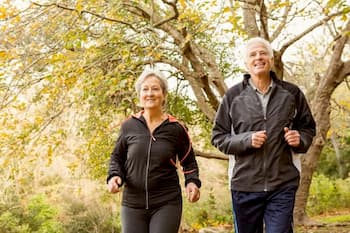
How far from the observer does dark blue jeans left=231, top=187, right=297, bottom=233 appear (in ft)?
11.2

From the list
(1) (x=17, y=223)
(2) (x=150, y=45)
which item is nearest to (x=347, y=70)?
(2) (x=150, y=45)

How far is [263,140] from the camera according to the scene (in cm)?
335

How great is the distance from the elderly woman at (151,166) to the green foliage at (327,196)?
45.6ft

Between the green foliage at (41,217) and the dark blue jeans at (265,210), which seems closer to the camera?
the dark blue jeans at (265,210)

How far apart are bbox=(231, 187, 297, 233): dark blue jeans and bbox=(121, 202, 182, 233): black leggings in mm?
426

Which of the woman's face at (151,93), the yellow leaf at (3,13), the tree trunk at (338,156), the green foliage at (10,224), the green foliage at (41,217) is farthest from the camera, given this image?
the tree trunk at (338,156)

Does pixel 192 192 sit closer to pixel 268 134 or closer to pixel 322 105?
pixel 268 134

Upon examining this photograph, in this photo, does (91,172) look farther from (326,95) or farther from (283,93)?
(283,93)

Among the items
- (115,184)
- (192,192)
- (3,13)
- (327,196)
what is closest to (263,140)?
(192,192)

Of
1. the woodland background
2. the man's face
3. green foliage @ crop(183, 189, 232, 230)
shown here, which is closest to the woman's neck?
the man's face

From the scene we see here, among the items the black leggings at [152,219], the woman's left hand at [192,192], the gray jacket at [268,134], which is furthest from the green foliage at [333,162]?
the black leggings at [152,219]

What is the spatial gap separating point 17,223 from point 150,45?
6265 millimetres

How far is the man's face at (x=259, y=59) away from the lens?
354cm

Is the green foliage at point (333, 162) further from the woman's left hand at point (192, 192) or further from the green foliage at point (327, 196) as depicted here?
the woman's left hand at point (192, 192)
